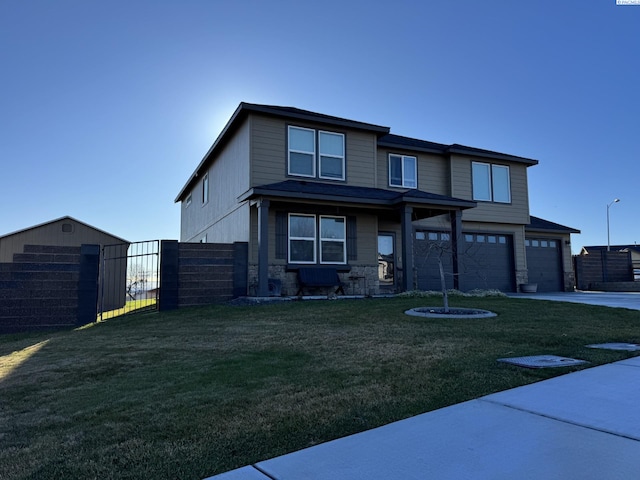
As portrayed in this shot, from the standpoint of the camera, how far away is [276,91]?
14.8m

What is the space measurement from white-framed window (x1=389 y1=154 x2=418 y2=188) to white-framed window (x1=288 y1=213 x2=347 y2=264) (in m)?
3.17

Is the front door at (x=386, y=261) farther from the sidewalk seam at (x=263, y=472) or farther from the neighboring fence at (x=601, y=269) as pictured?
the sidewalk seam at (x=263, y=472)

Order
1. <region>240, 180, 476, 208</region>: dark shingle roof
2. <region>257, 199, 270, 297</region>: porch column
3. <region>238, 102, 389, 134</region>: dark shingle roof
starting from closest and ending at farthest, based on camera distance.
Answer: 1. <region>257, 199, 270, 297</region>: porch column
2. <region>240, 180, 476, 208</region>: dark shingle roof
3. <region>238, 102, 389, 134</region>: dark shingle roof

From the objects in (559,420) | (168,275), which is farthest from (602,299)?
(168,275)

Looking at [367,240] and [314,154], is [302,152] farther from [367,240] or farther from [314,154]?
[367,240]

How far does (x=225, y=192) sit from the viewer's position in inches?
606

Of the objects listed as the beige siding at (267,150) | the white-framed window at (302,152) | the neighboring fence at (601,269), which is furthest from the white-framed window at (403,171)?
the neighboring fence at (601,269)

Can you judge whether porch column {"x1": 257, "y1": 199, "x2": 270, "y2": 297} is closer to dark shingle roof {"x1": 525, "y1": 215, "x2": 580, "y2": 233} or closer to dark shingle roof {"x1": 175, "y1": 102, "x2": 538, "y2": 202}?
dark shingle roof {"x1": 175, "y1": 102, "x2": 538, "y2": 202}

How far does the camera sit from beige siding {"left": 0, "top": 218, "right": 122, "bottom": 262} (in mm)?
16469

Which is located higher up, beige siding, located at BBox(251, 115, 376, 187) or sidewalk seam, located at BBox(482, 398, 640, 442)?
beige siding, located at BBox(251, 115, 376, 187)

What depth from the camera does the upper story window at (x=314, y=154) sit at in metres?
13.4

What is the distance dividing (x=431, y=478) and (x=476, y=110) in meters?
16.2

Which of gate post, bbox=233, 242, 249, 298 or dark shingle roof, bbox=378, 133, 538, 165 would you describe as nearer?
gate post, bbox=233, 242, 249, 298

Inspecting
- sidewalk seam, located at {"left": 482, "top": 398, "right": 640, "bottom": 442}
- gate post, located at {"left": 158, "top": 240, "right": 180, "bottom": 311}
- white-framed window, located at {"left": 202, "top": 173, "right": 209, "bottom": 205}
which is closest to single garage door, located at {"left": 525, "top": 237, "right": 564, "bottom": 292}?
white-framed window, located at {"left": 202, "top": 173, "right": 209, "bottom": 205}
